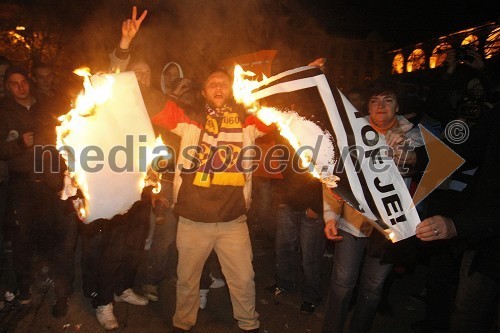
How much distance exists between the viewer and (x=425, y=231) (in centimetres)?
237

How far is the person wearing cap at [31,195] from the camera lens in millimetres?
3762

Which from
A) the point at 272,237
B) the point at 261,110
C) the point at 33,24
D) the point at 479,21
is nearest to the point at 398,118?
the point at 261,110

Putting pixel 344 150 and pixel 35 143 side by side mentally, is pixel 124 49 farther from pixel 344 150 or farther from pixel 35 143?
pixel 344 150

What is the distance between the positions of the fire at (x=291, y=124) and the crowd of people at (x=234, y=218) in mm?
454

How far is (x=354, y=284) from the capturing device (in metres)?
3.29

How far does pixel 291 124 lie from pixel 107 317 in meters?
2.66

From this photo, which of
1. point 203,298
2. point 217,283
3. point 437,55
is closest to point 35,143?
point 203,298

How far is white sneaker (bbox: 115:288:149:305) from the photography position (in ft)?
13.6

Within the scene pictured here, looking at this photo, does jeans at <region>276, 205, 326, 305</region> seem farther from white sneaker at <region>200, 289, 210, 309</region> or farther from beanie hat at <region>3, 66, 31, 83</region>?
beanie hat at <region>3, 66, 31, 83</region>

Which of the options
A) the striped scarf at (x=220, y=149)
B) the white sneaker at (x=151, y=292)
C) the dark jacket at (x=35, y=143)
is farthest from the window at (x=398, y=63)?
the dark jacket at (x=35, y=143)

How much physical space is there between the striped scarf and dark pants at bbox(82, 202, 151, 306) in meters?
0.80

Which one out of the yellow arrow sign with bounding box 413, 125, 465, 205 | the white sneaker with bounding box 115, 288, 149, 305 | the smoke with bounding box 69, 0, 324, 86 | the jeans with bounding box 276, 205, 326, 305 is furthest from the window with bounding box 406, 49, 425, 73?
the white sneaker with bounding box 115, 288, 149, 305

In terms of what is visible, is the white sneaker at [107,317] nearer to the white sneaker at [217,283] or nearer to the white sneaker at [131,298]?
the white sneaker at [131,298]

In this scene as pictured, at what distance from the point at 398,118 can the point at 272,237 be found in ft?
10.8
